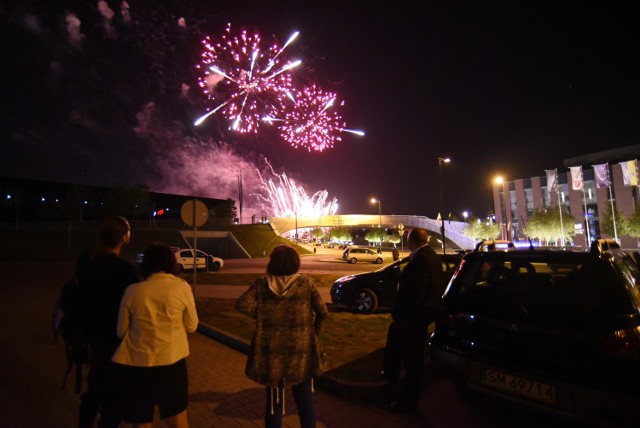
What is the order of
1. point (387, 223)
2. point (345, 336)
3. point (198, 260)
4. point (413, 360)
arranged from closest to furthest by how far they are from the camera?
1. point (413, 360)
2. point (345, 336)
3. point (198, 260)
4. point (387, 223)

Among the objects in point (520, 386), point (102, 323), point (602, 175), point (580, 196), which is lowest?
point (520, 386)

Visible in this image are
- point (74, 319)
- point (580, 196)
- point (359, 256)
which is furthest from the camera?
point (580, 196)

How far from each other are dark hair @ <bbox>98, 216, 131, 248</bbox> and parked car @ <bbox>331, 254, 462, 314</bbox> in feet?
21.1

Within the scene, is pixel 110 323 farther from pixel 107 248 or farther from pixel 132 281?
pixel 107 248

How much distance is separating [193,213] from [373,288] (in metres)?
4.97

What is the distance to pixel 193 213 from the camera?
9.27 m

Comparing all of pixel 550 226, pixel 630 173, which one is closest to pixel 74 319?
pixel 630 173

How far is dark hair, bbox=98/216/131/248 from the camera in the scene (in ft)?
9.36

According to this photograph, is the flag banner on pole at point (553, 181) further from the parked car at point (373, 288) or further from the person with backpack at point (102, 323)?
the person with backpack at point (102, 323)

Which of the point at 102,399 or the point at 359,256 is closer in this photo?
the point at 102,399

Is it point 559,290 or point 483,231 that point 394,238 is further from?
point 559,290

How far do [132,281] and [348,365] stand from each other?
3103mm

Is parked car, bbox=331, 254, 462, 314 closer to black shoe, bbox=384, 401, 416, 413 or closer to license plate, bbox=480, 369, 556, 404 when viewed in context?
black shoe, bbox=384, 401, 416, 413

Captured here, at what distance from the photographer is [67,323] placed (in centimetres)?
294
